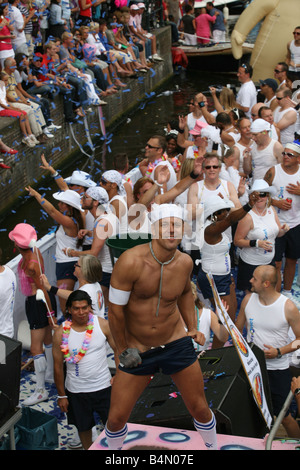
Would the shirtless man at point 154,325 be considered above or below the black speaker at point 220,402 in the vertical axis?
above

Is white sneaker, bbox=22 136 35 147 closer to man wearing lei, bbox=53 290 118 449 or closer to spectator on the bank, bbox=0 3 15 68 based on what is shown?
spectator on the bank, bbox=0 3 15 68

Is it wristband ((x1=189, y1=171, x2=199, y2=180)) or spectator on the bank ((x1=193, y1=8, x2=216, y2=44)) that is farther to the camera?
spectator on the bank ((x1=193, y1=8, x2=216, y2=44))

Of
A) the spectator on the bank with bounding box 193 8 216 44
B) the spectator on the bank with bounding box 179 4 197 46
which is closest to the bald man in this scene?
the spectator on the bank with bounding box 179 4 197 46

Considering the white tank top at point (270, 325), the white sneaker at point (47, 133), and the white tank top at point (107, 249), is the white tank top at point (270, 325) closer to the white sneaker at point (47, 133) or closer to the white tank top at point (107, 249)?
the white tank top at point (107, 249)

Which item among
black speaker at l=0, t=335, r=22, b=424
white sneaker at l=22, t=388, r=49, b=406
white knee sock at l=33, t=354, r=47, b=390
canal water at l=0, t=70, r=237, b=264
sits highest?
black speaker at l=0, t=335, r=22, b=424

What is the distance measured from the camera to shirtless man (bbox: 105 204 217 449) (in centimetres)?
394

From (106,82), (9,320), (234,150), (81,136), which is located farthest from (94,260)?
(106,82)

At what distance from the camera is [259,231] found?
6551 mm

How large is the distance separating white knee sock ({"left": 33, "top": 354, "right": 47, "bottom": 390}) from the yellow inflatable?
11375 mm

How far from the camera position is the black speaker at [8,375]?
4246mm

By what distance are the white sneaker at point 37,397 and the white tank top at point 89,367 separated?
2.64 ft

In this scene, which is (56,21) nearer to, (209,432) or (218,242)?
(218,242)

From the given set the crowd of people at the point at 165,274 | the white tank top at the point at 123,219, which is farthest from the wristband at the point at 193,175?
the white tank top at the point at 123,219

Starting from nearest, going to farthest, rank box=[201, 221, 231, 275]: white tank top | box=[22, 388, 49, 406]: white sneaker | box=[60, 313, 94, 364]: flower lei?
box=[60, 313, 94, 364]: flower lei < box=[22, 388, 49, 406]: white sneaker < box=[201, 221, 231, 275]: white tank top
